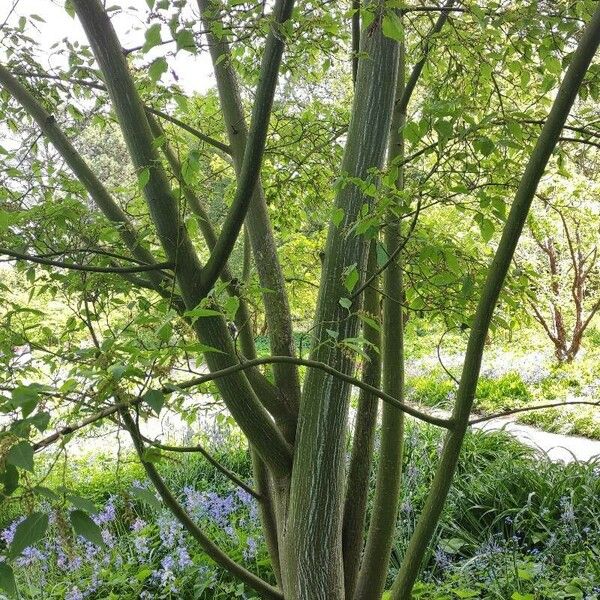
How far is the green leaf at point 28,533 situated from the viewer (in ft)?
2.26

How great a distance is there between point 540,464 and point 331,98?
2883 mm

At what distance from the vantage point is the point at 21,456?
2.41 ft

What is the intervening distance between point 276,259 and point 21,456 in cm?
137

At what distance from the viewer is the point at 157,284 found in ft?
5.77

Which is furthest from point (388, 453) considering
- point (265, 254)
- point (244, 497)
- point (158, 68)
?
point (244, 497)

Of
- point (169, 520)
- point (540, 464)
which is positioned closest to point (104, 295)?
point (169, 520)

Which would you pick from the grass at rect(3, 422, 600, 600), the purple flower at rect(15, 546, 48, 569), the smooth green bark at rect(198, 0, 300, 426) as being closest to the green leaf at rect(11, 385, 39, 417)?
the smooth green bark at rect(198, 0, 300, 426)

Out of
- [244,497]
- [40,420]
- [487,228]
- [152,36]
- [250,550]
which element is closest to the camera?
[40,420]

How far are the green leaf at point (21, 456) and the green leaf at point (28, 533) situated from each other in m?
0.06

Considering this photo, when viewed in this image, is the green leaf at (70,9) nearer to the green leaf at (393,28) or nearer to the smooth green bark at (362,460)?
the green leaf at (393,28)

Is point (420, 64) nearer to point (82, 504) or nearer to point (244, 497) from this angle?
point (82, 504)

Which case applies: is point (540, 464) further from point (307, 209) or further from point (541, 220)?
point (541, 220)

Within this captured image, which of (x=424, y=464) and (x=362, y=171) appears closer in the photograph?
(x=362, y=171)

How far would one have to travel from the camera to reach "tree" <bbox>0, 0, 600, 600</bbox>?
4.05 ft
